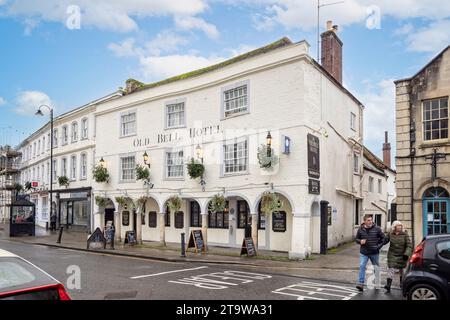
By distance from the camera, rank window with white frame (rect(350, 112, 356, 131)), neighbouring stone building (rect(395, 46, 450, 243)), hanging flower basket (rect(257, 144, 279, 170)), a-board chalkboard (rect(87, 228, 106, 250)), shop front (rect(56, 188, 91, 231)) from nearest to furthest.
Answer: neighbouring stone building (rect(395, 46, 450, 243)) < hanging flower basket (rect(257, 144, 279, 170)) < a-board chalkboard (rect(87, 228, 106, 250)) < window with white frame (rect(350, 112, 356, 131)) < shop front (rect(56, 188, 91, 231))

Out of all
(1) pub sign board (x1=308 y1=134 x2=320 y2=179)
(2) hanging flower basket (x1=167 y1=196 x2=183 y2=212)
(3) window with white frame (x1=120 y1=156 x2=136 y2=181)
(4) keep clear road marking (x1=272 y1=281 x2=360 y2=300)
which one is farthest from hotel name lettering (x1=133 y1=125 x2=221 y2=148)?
(4) keep clear road marking (x1=272 y1=281 x2=360 y2=300)

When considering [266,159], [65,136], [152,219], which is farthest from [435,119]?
[65,136]

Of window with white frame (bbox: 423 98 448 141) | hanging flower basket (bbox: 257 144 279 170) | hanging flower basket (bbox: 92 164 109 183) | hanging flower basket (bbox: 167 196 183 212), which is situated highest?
window with white frame (bbox: 423 98 448 141)

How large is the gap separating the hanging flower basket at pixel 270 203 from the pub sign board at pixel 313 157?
67.8 inches

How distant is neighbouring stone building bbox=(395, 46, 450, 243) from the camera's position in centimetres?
1508

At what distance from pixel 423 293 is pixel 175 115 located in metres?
16.7

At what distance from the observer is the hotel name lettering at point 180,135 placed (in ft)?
66.4

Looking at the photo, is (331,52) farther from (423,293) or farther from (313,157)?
(423,293)

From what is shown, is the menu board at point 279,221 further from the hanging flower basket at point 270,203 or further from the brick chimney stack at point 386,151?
the brick chimney stack at point 386,151

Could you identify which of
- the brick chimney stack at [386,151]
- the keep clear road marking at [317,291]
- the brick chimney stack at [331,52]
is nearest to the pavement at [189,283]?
the keep clear road marking at [317,291]

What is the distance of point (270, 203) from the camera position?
664 inches

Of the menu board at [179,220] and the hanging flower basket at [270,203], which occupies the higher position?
the hanging flower basket at [270,203]

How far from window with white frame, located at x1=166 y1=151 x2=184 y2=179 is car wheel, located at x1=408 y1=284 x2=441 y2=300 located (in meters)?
14.9

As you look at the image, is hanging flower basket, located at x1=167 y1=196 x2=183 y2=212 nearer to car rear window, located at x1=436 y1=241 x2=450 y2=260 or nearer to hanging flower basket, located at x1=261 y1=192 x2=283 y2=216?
hanging flower basket, located at x1=261 y1=192 x2=283 y2=216
